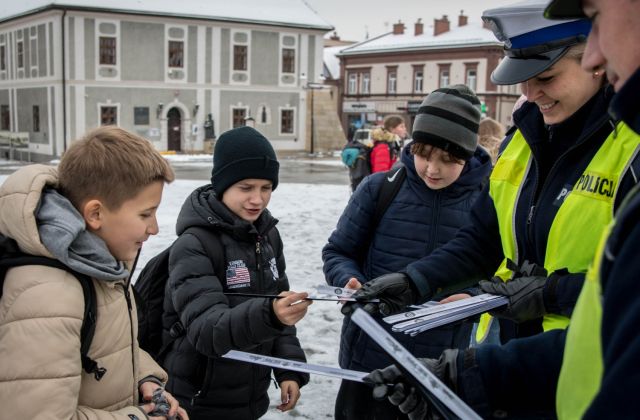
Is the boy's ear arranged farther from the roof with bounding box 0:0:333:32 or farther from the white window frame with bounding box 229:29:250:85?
the white window frame with bounding box 229:29:250:85

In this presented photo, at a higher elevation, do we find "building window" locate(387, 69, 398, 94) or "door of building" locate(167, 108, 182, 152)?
"building window" locate(387, 69, 398, 94)

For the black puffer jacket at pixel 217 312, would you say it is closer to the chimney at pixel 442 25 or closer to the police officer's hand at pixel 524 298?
the police officer's hand at pixel 524 298

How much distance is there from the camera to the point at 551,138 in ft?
7.50

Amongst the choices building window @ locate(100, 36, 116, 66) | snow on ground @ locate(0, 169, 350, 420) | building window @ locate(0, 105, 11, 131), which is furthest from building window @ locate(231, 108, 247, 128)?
snow on ground @ locate(0, 169, 350, 420)

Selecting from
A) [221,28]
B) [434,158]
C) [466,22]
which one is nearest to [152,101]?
[221,28]

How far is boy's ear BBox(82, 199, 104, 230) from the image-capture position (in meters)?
2.02

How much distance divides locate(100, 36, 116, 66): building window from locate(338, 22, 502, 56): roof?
2274 cm

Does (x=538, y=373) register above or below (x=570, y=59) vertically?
below

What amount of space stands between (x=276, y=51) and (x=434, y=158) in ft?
114

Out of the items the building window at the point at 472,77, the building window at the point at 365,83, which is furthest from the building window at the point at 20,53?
the building window at the point at 472,77

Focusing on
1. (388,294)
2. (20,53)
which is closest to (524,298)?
(388,294)

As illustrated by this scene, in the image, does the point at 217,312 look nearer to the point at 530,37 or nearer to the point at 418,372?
the point at 418,372

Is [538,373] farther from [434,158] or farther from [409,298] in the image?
[434,158]

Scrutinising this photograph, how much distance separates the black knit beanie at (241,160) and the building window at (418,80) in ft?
153
